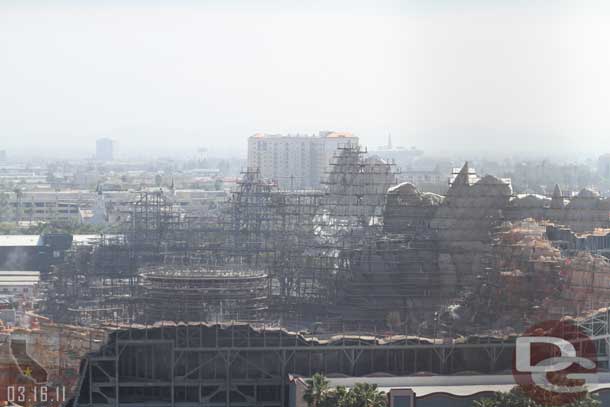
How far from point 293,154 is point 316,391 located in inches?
1796

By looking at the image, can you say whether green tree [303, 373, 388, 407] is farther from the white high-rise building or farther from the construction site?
the white high-rise building

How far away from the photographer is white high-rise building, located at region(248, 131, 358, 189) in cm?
6153

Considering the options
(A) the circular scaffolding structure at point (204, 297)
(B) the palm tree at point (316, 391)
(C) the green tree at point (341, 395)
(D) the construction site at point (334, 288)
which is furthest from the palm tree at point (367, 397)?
(A) the circular scaffolding structure at point (204, 297)

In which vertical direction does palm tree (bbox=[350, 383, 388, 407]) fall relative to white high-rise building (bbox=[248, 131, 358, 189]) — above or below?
below

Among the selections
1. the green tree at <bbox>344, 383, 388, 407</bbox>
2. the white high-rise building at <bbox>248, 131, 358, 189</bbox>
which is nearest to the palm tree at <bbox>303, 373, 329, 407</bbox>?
the green tree at <bbox>344, 383, 388, 407</bbox>


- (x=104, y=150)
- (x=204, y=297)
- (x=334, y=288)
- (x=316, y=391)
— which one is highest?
(x=204, y=297)

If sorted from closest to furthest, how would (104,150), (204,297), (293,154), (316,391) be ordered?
(316,391)
(204,297)
(293,154)
(104,150)

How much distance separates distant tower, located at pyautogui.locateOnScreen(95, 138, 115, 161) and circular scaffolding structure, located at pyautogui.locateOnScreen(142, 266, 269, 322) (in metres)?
111

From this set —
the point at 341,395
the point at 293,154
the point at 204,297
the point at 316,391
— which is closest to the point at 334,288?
the point at 204,297

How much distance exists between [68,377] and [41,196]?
163ft

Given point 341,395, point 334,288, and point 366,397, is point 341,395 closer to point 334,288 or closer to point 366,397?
point 366,397

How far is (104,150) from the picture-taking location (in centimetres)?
14062

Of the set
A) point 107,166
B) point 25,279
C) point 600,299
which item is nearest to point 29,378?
point 600,299

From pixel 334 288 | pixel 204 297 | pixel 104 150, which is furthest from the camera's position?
A: pixel 104 150
